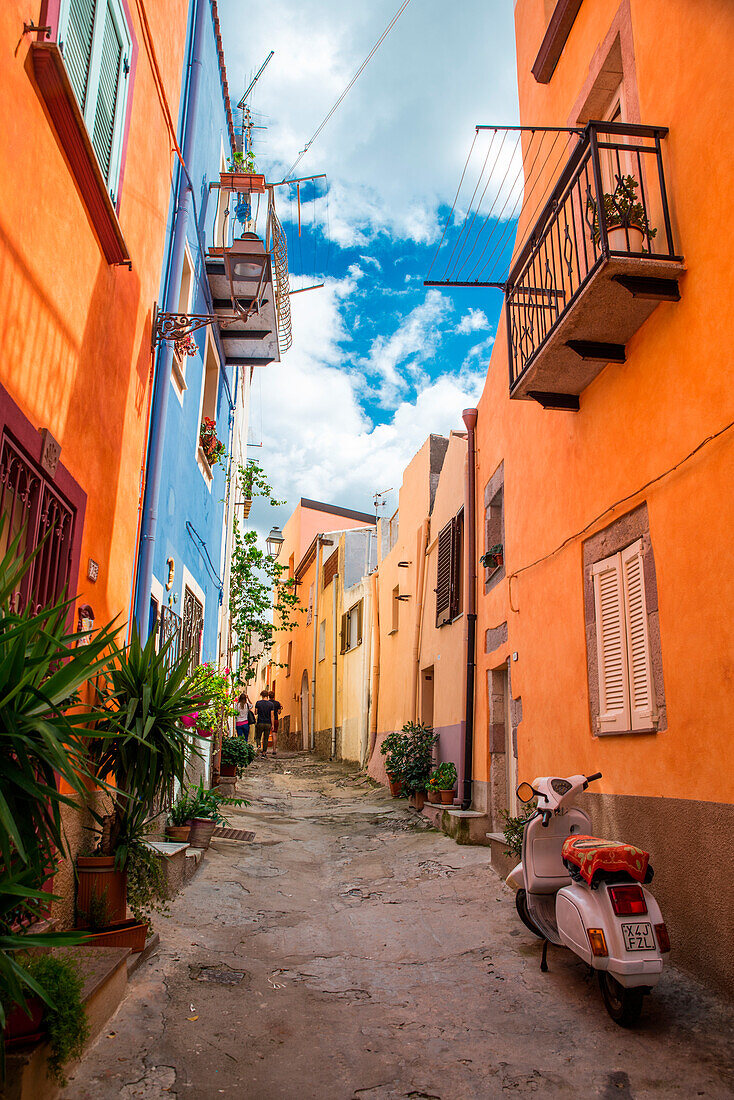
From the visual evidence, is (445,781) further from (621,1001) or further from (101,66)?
(101,66)

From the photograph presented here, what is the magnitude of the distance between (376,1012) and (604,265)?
4.69 m

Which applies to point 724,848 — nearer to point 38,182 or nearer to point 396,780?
point 38,182

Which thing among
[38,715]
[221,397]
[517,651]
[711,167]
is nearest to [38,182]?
[38,715]

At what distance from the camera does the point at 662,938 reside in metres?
3.85

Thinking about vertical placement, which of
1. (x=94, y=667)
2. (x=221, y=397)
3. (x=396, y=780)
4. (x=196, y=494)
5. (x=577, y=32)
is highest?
(x=577, y=32)

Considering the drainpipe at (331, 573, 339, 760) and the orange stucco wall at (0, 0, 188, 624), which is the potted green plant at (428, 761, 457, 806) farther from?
the drainpipe at (331, 573, 339, 760)

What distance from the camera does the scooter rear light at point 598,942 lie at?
3872 millimetres

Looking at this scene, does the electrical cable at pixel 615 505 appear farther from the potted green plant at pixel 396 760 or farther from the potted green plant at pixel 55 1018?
the potted green plant at pixel 396 760

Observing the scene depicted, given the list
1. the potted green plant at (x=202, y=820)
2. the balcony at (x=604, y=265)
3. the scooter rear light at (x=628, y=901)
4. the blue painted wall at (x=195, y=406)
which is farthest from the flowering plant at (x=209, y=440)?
the scooter rear light at (x=628, y=901)

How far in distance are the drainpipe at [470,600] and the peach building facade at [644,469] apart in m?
2.47

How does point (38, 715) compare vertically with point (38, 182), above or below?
below

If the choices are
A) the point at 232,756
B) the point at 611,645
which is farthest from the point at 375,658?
the point at 611,645

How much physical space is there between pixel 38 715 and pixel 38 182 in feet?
9.12

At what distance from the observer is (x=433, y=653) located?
13.3m
